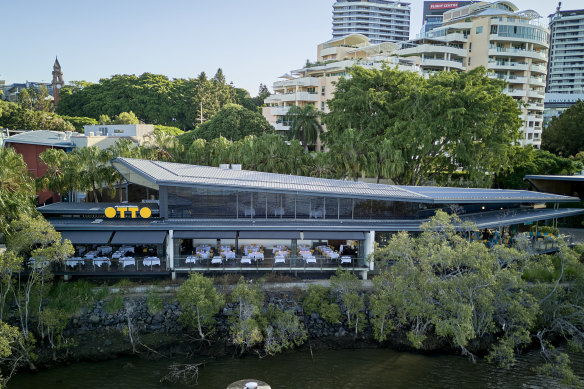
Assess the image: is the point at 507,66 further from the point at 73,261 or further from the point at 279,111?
the point at 73,261

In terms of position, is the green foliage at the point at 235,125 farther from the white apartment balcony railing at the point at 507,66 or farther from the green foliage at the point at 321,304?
the green foliage at the point at 321,304

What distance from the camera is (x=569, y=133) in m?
63.9

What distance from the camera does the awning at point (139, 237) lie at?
2495 centimetres

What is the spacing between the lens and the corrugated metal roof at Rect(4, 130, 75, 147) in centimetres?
4194

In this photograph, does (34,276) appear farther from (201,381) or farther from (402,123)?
(402,123)

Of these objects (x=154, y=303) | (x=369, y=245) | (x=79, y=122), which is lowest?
(x=154, y=303)

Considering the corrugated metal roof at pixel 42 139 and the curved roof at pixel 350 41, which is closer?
the corrugated metal roof at pixel 42 139

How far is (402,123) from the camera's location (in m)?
39.3

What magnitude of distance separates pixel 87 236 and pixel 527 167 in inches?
1713

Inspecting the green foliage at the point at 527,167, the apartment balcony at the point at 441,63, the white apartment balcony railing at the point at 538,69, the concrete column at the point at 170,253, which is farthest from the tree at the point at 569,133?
the concrete column at the point at 170,253

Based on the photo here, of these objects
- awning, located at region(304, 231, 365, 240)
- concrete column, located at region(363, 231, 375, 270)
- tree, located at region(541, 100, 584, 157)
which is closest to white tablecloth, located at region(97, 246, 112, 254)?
awning, located at region(304, 231, 365, 240)

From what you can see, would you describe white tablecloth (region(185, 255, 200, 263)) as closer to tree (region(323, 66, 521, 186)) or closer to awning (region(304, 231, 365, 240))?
awning (region(304, 231, 365, 240))

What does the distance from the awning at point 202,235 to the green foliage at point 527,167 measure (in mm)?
31587

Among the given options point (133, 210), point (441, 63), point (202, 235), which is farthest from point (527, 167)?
point (133, 210)
